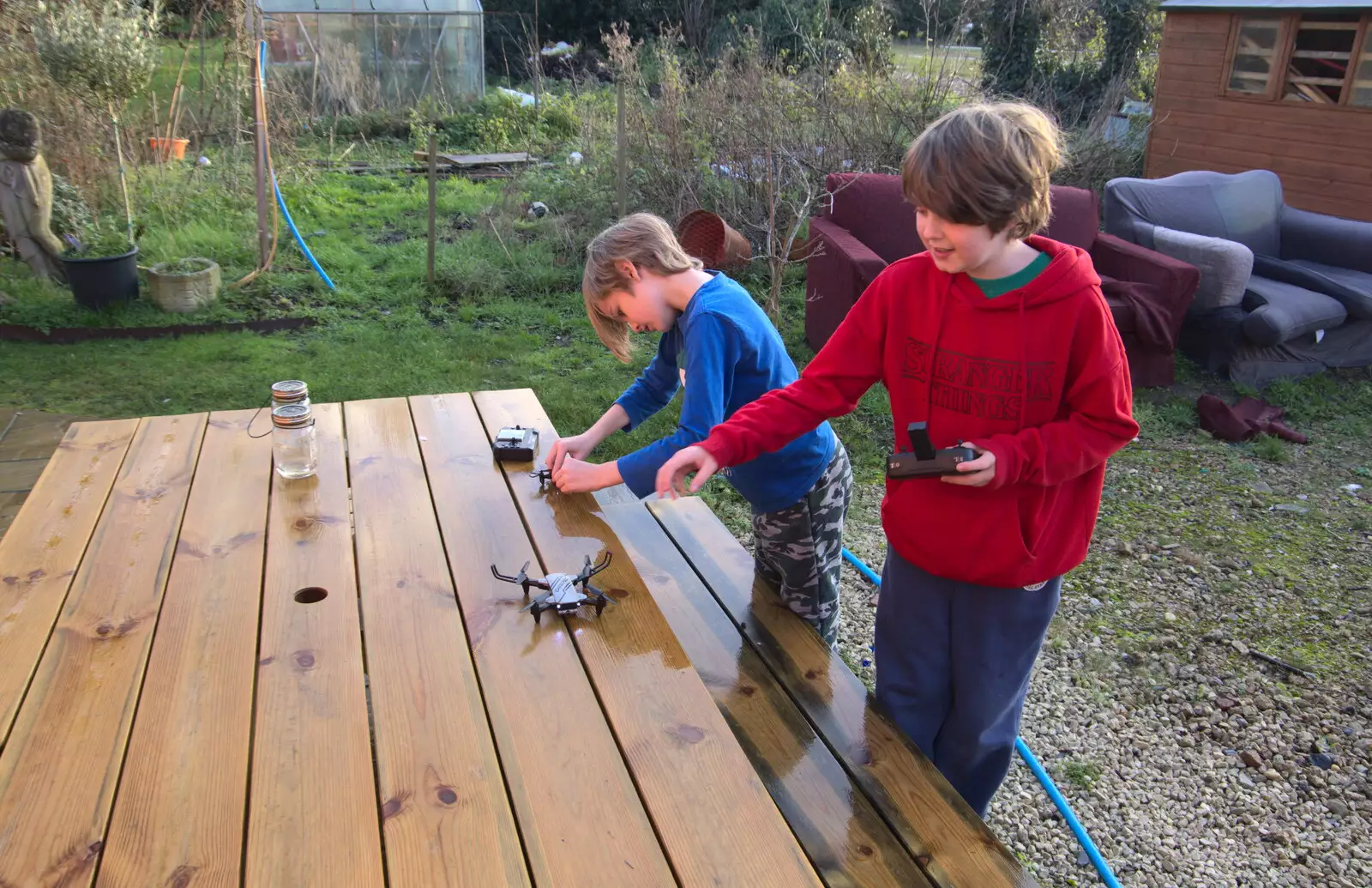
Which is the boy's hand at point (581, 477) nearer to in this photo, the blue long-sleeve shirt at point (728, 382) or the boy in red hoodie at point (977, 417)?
the blue long-sleeve shirt at point (728, 382)

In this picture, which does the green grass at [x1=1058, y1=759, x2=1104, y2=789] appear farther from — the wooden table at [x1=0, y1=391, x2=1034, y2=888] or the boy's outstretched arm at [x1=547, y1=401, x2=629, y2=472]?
the boy's outstretched arm at [x1=547, y1=401, x2=629, y2=472]

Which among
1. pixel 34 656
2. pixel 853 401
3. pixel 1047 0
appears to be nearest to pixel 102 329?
pixel 34 656

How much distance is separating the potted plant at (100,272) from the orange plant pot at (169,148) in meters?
1.85

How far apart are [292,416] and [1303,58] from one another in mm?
8376

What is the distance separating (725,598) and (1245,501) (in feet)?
9.91

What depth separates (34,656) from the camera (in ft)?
5.36

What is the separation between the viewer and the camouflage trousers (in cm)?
232

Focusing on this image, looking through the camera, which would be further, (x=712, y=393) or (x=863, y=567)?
(x=863, y=567)

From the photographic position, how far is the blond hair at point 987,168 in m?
1.49

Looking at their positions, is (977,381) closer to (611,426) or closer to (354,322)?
(611,426)

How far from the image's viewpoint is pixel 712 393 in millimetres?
2039

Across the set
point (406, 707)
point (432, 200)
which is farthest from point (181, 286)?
point (406, 707)

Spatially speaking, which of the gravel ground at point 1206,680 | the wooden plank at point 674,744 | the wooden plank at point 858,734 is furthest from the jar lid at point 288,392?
the gravel ground at point 1206,680

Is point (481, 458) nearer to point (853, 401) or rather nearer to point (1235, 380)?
point (853, 401)
